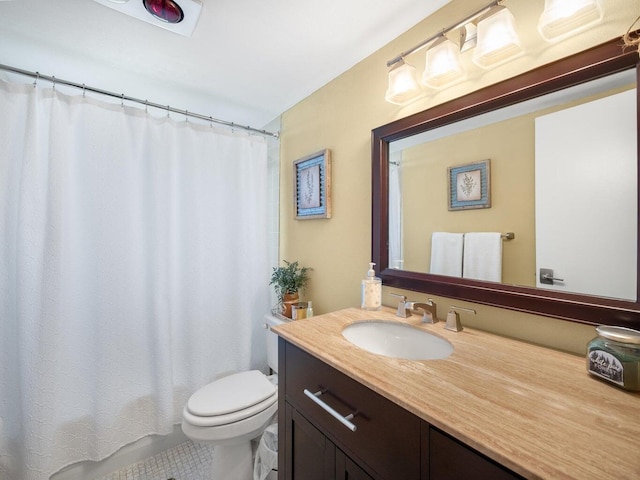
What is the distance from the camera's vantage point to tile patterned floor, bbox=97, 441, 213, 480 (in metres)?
1.50

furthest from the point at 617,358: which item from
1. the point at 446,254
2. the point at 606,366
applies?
the point at 446,254

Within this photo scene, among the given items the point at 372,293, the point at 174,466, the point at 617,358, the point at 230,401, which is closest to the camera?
the point at 617,358

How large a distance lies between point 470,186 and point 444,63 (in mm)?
472

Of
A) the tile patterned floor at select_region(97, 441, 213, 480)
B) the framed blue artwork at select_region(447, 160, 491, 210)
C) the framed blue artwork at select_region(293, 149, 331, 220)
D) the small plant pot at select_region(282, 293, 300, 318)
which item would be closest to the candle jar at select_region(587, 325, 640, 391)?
the framed blue artwork at select_region(447, 160, 491, 210)

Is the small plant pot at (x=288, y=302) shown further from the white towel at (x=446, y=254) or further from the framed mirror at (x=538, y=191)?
the white towel at (x=446, y=254)

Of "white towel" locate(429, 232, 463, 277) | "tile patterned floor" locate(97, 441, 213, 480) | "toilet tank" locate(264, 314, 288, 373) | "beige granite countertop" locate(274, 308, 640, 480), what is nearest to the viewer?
"beige granite countertop" locate(274, 308, 640, 480)

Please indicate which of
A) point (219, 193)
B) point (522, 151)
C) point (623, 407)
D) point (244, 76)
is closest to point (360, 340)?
point (623, 407)

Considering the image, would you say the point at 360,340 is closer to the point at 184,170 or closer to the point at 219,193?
the point at 219,193

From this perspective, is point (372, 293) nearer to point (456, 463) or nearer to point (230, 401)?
point (456, 463)

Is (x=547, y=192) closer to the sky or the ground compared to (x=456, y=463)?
closer to the sky

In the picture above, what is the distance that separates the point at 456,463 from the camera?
499mm

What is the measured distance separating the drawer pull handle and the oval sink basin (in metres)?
0.23

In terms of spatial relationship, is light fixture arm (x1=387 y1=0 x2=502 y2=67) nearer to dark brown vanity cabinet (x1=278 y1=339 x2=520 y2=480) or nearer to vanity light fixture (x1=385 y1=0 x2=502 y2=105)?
vanity light fixture (x1=385 y1=0 x2=502 y2=105)

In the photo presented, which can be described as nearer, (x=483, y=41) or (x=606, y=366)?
(x=606, y=366)
